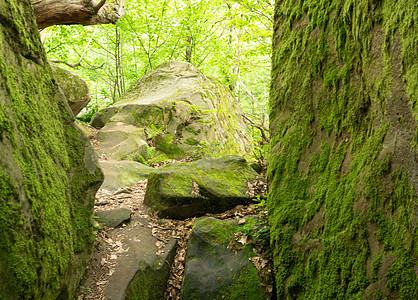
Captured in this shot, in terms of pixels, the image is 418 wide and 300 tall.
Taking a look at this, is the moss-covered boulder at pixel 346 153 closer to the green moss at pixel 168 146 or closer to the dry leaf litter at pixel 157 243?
the dry leaf litter at pixel 157 243

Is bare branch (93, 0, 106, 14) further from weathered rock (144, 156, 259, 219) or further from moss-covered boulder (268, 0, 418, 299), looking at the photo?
moss-covered boulder (268, 0, 418, 299)

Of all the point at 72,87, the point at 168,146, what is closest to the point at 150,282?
the point at 168,146

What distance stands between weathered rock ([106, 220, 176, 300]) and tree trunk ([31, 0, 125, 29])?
485cm

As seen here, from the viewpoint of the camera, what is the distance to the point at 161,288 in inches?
156

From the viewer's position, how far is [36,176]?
8.35 feet

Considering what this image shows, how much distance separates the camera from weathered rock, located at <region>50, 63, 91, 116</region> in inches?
397

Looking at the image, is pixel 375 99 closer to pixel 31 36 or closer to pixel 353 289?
pixel 353 289

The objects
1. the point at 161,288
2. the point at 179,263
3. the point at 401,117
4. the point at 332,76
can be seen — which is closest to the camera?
the point at 401,117

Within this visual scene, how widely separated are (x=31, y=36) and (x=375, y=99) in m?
3.59

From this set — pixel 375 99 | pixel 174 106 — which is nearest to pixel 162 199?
pixel 375 99

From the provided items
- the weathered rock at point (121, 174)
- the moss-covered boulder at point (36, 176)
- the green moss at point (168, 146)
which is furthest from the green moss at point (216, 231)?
the green moss at point (168, 146)

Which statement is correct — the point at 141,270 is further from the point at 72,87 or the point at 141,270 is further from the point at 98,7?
the point at 72,87

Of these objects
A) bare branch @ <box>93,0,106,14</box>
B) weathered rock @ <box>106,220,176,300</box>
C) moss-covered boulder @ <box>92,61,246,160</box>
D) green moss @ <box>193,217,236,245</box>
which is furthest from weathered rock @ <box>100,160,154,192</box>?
bare branch @ <box>93,0,106,14</box>

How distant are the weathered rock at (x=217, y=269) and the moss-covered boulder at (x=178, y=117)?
550 centimetres
